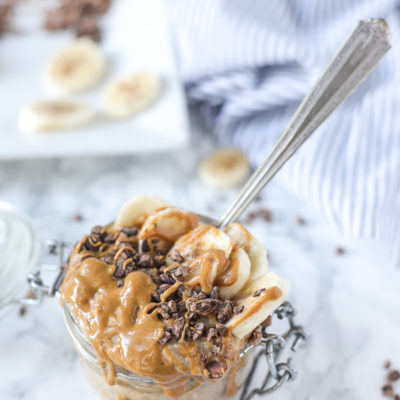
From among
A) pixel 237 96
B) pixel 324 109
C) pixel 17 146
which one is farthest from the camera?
pixel 237 96

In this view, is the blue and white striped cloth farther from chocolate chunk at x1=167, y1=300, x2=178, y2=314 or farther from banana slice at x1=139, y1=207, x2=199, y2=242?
chocolate chunk at x1=167, y1=300, x2=178, y2=314

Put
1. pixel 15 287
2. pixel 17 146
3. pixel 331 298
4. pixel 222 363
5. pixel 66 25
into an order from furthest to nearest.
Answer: pixel 66 25
pixel 17 146
pixel 331 298
pixel 15 287
pixel 222 363

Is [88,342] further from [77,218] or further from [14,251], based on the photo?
[77,218]

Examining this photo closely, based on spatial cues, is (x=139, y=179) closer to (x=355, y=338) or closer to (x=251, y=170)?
(x=251, y=170)

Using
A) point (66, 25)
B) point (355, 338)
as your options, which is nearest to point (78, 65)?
point (66, 25)

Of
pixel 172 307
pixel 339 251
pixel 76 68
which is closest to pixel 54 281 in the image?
pixel 172 307

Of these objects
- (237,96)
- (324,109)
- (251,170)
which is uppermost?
(324,109)
